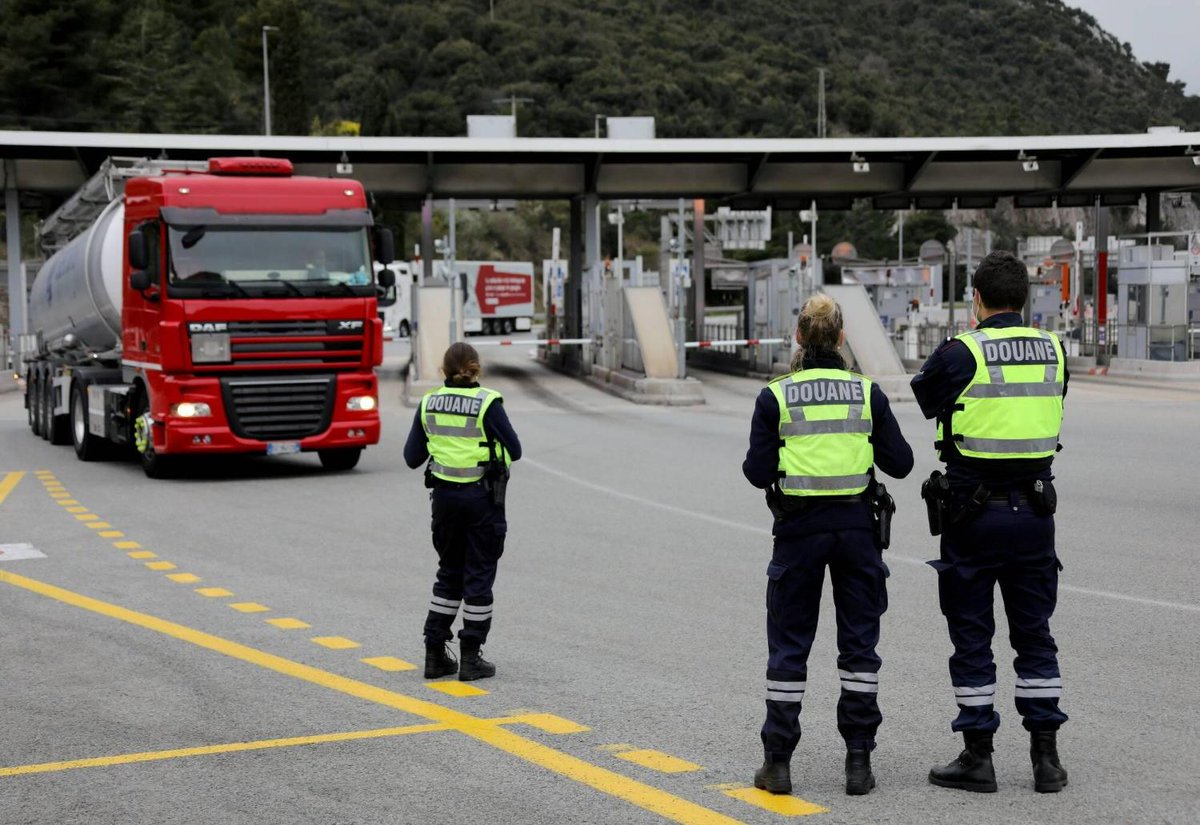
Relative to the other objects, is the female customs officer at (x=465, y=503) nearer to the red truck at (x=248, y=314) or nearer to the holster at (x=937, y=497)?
the holster at (x=937, y=497)

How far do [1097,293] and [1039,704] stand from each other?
1486 inches

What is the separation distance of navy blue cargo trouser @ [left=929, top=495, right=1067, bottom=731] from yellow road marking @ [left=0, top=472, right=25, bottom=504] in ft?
42.8

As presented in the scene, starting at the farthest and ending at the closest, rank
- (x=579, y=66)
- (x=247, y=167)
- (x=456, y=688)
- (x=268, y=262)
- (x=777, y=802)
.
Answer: (x=579, y=66), (x=247, y=167), (x=268, y=262), (x=456, y=688), (x=777, y=802)

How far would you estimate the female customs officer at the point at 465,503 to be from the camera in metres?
8.19

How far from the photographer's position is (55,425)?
2417 cm

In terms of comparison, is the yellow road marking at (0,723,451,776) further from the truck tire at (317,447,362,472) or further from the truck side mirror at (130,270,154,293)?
the truck tire at (317,447,362,472)

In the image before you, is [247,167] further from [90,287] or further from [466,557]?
[466,557]

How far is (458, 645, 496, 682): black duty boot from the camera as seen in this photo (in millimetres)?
8180

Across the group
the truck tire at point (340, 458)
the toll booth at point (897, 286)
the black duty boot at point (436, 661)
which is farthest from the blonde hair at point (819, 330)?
the toll booth at point (897, 286)

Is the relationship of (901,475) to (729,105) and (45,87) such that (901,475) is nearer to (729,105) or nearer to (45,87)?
(45,87)

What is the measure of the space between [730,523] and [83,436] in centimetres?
1052

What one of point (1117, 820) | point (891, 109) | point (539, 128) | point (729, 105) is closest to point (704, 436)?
point (1117, 820)

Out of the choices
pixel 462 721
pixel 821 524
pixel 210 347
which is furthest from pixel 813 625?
pixel 210 347

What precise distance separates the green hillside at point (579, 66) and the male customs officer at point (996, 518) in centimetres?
7404
